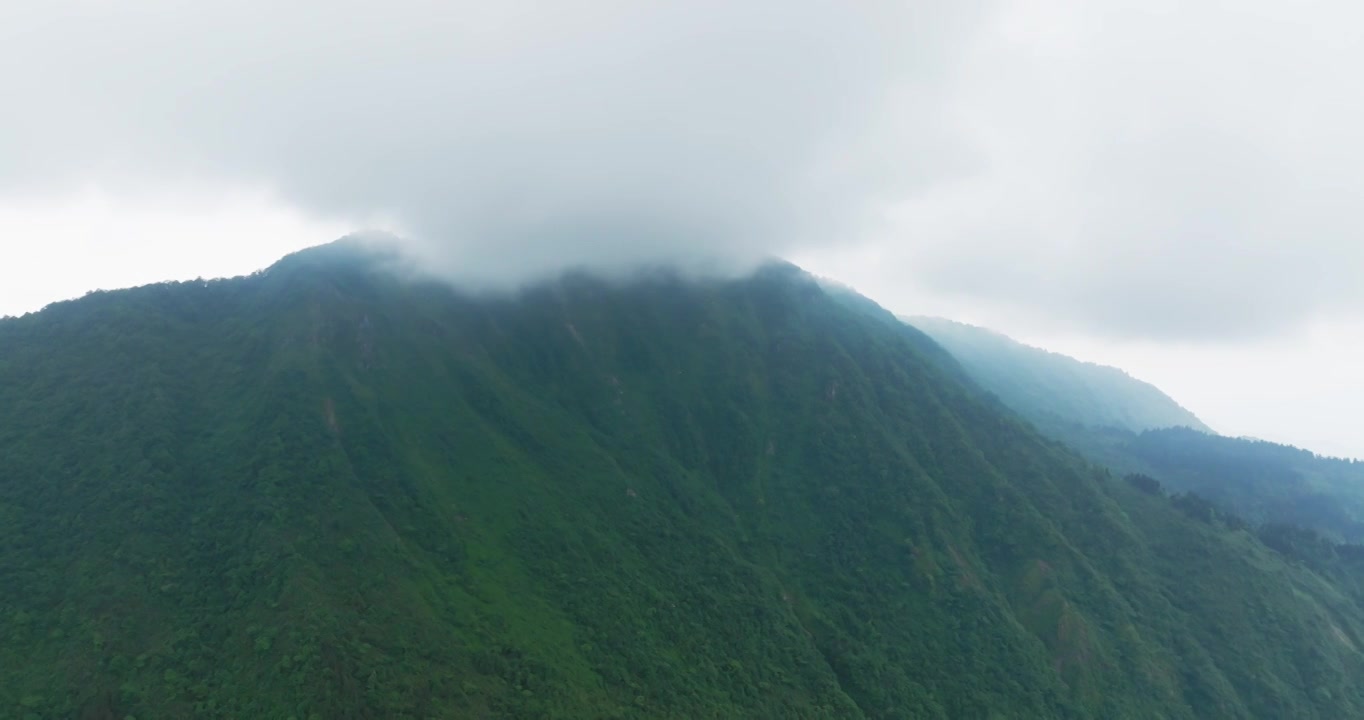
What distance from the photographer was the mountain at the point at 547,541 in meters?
101

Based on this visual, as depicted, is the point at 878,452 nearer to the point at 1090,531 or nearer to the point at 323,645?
the point at 1090,531

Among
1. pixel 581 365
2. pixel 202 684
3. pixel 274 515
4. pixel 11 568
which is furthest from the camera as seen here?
pixel 581 365

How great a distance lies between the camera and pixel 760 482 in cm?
17325

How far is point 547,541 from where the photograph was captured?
441 feet

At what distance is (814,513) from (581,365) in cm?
6934

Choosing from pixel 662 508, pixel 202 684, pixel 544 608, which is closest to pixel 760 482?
pixel 662 508

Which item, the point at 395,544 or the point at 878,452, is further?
the point at 878,452

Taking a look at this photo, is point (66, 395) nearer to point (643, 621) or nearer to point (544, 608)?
point (544, 608)

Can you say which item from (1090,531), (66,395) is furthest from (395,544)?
(1090,531)

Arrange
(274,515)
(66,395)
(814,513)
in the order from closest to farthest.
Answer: (274,515), (66,395), (814,513)

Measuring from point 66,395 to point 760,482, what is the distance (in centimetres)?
14144

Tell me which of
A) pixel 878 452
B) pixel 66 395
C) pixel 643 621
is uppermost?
pixel 66 395

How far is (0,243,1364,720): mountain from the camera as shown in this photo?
10100 centimetres

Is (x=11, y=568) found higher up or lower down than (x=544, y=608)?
higher up
